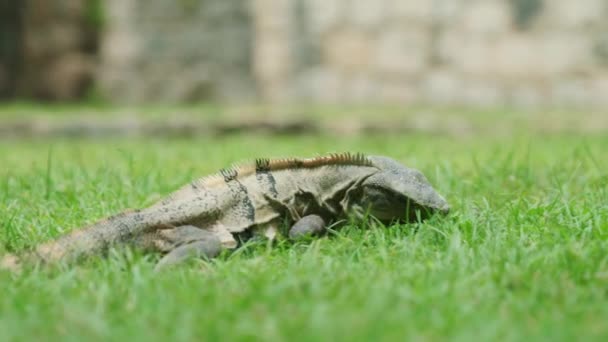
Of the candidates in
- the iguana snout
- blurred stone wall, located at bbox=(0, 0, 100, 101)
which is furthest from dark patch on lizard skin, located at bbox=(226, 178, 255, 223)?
blurred stone wall, located at bbox=(0, 0, 100, 101)

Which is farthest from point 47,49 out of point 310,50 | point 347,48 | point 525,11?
point 525,11

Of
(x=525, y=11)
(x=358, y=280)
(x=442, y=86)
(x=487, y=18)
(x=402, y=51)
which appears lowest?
(x=442, y=86)

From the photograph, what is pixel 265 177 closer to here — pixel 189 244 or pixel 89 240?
pixel 189 244

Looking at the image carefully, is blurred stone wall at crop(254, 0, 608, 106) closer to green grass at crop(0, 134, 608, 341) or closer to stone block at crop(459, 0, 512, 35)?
stone block at crop(459, 0, 512, 35)

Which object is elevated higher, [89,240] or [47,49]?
[89,240]

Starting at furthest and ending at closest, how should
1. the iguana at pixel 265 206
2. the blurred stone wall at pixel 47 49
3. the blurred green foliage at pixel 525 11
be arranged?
1. the blurred stone wall at pixel 47 49
2. the blurred green foliage at pixel 525 11
3. the iguana at pixel 265 206

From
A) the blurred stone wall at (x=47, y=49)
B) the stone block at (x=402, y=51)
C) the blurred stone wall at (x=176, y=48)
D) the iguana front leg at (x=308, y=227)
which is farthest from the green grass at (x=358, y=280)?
the blurred stone wall at (x=47, y=49)

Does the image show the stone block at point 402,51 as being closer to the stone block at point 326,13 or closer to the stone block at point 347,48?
the stone block at point 347,48
